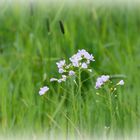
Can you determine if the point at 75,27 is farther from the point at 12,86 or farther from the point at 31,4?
the point at 12,86

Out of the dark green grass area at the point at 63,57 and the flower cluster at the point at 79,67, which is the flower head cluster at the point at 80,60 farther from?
the dark green grass area at the point at 63,57

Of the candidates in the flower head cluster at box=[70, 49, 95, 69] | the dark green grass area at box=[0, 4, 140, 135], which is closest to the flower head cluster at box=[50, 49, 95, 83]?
the flower head cluster at box=[70, 49, 95, 69]

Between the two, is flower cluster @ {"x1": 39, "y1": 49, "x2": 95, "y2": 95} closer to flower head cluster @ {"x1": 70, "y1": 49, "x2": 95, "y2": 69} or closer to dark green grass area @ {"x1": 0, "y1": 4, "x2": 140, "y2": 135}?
flower head cluster @ {"x1": 70, "y1": 49, "x2": 95, "y2": 69}

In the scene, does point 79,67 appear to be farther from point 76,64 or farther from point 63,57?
point 63,57

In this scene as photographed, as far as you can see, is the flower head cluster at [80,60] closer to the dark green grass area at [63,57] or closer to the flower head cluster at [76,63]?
the flower head cluster at [76,63]

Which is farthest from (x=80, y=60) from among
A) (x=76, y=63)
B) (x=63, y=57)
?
(x=63, y=57)

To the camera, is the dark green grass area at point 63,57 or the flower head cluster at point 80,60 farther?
the dark green grass area at point 63,57

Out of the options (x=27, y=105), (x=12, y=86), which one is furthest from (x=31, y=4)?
(x=27, y=105)

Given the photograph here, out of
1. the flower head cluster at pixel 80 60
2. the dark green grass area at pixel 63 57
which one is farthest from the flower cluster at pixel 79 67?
the dark green grass area at pixel 63 57
